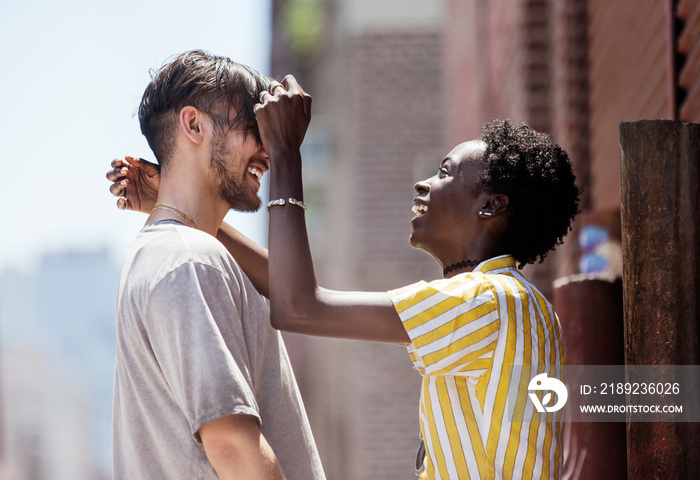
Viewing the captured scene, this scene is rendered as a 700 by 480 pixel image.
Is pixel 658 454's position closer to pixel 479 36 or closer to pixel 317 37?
pixel 479 36

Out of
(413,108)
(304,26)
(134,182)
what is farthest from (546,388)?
(304,26)

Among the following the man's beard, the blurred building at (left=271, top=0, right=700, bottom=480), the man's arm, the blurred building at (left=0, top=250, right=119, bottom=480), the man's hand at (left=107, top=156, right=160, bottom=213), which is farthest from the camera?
the blurred building at (left=0, top=250, right=119, bottom=480)

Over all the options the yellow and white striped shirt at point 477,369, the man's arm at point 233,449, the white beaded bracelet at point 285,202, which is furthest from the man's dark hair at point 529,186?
the man's arm at point 233,449

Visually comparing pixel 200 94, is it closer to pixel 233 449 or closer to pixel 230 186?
pixel 230 186

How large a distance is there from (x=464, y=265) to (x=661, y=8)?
6.18 ft

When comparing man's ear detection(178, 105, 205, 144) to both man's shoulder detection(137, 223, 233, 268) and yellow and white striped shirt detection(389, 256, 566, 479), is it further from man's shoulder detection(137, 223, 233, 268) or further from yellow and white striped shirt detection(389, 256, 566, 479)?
yellow and white striped shirt detection(389, 256, 566, 479)

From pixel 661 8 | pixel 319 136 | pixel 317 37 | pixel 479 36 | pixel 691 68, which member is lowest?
pixel 691 68

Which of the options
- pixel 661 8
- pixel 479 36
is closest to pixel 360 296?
pixel 661 8

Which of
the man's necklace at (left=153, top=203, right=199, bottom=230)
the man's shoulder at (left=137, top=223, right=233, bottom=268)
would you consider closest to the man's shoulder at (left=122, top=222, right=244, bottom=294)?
the man's shoulder at (left=137, top=223, right=233, bottom=268)

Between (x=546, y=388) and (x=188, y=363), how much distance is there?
2.95ft

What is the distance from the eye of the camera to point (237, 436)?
6.99ft

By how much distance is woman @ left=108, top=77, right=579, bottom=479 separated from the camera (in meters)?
2.36

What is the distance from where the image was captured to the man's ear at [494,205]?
8.79 feet

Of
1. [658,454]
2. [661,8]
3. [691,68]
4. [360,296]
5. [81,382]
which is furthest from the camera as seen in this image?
[81,382]
